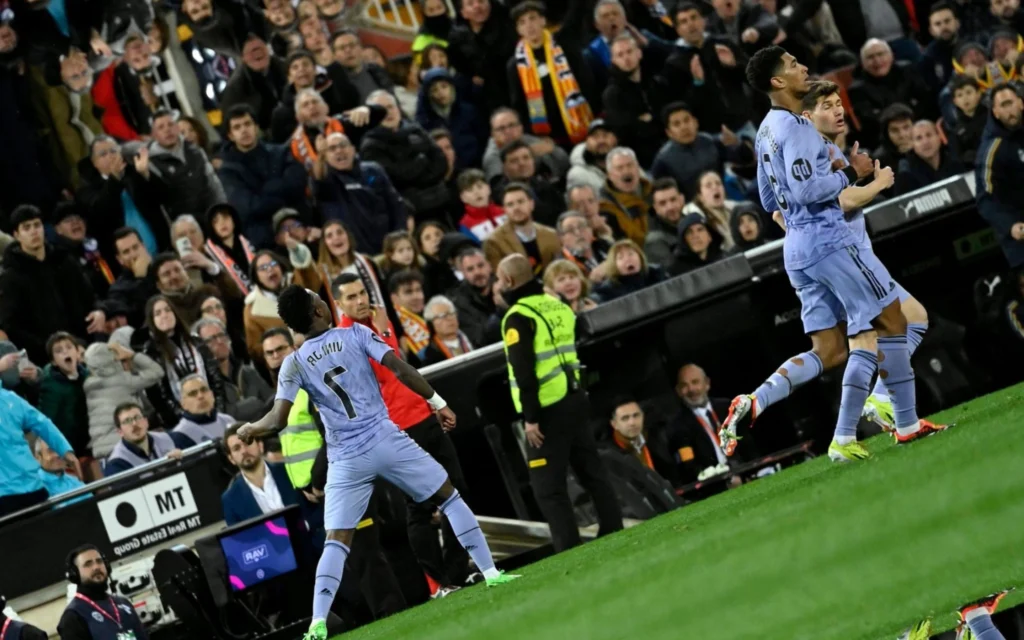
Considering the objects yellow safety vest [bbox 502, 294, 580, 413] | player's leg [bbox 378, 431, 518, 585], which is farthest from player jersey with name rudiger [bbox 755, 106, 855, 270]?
yellow safety vest [bbox 502, 294, 580, 413]

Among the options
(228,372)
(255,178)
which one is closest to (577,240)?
(255,178)

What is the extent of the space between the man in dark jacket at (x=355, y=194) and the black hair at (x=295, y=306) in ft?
17.4

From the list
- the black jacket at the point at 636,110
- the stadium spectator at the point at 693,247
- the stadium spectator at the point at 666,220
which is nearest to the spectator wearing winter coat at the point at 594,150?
the black jacket at the point at 636,110

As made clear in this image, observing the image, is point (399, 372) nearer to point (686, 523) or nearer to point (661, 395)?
point (686, 523)

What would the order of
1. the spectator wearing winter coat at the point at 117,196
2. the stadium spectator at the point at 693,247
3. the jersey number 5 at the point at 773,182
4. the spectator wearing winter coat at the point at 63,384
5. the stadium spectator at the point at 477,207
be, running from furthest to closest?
the stadium spectator at the point at 477,207, the spectator wearing winter coat at the point at 117,196, the stadium spectator at the point at 693,247, the spectator wearing winter coat at the point at 63,384, the jersey number 5 at the point at 773,182

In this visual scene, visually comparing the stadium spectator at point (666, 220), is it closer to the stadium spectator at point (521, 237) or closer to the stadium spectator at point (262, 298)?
the stadium spectator at point (521, 237)

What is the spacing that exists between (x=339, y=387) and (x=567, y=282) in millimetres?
3787

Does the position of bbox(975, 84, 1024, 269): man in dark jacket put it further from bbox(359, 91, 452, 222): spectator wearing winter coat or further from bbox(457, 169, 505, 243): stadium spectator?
bbox(359, 91, 452, 222): spectator wearing winter coat

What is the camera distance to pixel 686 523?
34.1 feet

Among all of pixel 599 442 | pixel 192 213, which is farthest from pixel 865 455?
pixel 192 213

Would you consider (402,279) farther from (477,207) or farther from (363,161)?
(363,161)

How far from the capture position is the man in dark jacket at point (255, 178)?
16234 mm

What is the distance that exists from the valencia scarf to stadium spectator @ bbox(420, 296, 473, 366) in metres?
4.11

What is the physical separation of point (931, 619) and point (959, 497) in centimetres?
67
